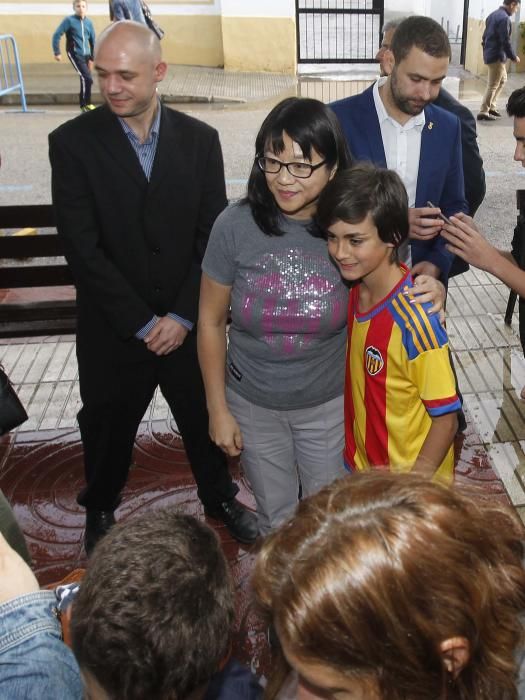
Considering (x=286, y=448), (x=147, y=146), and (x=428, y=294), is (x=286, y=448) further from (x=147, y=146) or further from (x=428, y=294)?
(x=147, y=146)

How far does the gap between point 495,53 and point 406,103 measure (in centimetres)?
1026

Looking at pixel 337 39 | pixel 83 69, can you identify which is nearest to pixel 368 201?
pixel 83 69

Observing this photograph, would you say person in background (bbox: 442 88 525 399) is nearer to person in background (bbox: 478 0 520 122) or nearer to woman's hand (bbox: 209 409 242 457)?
woman's hand (bbox: 209 409 242 457)

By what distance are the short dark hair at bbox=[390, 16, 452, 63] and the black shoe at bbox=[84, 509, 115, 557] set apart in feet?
7.60

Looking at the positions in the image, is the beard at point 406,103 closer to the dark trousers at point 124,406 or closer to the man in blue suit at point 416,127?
the man in blue suit at point 416,127

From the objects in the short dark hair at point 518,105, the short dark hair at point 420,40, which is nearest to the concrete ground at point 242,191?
the short dark hair at point 518,105

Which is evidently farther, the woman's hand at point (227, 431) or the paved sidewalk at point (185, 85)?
the paved sidewalk at point (185, 85)

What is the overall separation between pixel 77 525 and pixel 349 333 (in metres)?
1.80

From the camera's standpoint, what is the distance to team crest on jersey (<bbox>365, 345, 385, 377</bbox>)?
2.20 meters

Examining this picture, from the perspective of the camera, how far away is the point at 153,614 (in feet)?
4.00

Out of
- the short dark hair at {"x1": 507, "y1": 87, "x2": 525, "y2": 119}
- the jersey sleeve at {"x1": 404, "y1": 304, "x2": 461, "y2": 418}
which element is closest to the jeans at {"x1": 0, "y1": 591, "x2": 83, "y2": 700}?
the jersey sleeve at {"x1": 404, "y1": 304, "x2": 461, "y2": 418}

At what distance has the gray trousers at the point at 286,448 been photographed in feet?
8.39

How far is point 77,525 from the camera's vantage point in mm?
3443

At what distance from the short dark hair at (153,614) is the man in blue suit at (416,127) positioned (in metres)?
1.90
